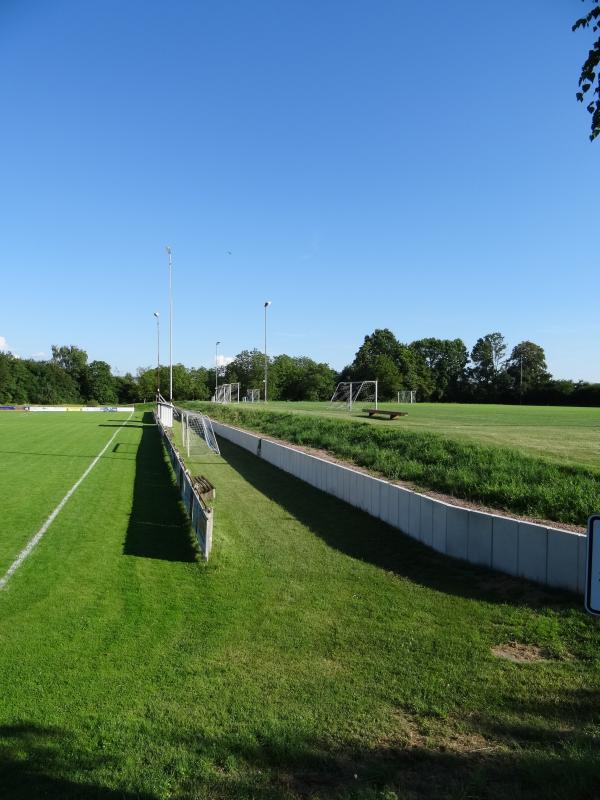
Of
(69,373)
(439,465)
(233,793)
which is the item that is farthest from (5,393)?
(233,793)

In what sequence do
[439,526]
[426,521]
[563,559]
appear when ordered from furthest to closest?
[426,521] < [439,526] < [563,559]

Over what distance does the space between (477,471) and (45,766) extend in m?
11.2

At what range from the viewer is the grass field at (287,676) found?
4539mm

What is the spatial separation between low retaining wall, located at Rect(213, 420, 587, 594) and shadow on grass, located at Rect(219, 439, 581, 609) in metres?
0.18

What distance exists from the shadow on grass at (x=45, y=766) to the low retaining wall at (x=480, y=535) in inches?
223

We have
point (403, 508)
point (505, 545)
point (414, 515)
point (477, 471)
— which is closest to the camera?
point (505, 545)

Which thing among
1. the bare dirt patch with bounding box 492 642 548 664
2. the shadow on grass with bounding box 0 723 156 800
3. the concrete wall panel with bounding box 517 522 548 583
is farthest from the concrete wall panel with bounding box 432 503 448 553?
the shadow on grass with bounding box 0 723 156 800

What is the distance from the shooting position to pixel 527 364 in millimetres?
110875

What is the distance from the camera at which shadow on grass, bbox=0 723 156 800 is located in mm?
4281

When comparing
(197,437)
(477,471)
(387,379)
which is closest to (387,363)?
(387,379)

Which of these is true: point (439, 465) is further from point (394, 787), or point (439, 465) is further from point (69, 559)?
point (394, 787)

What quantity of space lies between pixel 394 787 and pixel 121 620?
4.82 metres

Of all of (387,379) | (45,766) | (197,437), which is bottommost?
(45,766)

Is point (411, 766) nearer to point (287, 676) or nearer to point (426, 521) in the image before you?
point (287, 676)
